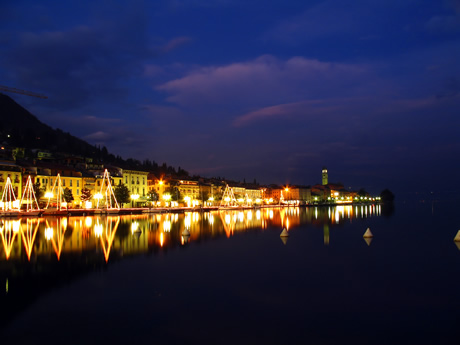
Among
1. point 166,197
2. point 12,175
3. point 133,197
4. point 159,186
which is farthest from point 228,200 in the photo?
point 12,175

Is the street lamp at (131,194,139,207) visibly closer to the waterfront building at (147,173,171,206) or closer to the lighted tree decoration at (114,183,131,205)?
the lighted tree decoration at (114,183,131,205)

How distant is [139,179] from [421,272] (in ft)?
340

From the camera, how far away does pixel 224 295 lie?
1672cm

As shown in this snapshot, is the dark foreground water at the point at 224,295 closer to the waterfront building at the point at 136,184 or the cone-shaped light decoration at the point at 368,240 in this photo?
the cone-shaped light decoration at the point at 368,240

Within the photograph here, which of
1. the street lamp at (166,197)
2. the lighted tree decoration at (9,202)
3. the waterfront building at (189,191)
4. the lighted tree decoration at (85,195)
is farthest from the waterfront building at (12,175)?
the waterfront building at (189,191)

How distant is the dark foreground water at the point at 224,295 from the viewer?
39.8ft

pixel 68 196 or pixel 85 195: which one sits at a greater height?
pixel 85 195

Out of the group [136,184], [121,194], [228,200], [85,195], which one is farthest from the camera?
[228,200]

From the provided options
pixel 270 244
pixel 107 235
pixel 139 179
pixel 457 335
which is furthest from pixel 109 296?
pixel 139 179

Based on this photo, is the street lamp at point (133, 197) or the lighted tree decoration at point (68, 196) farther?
the street lamp at point (133, 197)

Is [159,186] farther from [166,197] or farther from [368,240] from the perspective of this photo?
[368,240]

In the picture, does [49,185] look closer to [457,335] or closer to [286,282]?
[286,282]

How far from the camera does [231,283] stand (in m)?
19.1

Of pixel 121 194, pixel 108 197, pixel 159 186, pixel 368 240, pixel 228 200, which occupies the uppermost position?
pixel 159 186
